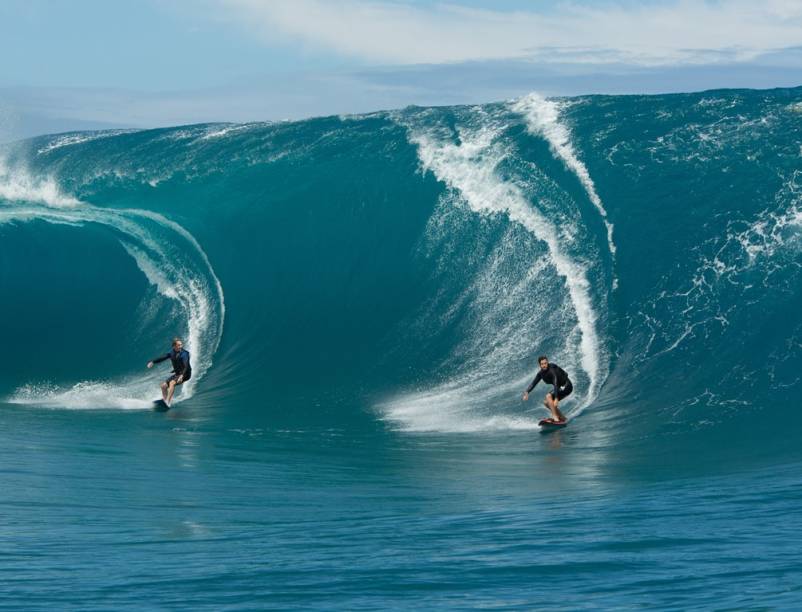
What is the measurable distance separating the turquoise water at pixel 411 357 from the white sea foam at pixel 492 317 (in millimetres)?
59

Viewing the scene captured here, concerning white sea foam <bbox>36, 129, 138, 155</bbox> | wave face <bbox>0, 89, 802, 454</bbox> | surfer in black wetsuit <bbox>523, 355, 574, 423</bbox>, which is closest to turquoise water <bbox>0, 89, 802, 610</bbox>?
wave face <bbox>0, 89, 802, 454</bbox>

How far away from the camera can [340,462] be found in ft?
40.9

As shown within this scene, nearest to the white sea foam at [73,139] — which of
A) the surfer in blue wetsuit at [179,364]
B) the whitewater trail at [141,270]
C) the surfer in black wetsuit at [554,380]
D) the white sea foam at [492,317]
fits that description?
the whitewater trail at [141,270]

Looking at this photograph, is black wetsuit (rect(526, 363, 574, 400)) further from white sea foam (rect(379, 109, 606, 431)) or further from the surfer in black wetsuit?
white sea foam (rect(379, 109, 606, 431))

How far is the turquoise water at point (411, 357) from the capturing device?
307 inches

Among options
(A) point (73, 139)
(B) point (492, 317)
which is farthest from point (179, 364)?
(A) point (73, 139)

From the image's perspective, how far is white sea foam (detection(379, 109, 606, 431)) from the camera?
49.2 feet

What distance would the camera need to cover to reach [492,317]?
17.3 metres

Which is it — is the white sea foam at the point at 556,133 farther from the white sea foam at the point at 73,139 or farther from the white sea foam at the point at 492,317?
the white sea foam at the point at 73,139

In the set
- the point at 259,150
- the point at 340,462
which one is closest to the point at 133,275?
the point at 259,150

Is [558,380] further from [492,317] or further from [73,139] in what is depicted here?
[73,139]

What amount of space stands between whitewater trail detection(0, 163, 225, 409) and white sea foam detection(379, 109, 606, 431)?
404cm

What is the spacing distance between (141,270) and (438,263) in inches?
219

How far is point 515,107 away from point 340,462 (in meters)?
11.8
